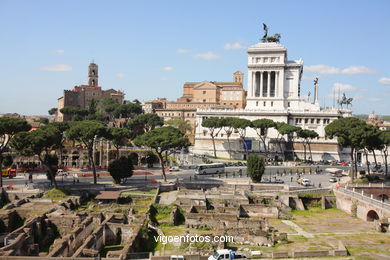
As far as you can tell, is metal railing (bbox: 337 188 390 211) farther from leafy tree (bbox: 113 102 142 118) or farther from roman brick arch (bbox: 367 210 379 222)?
leafy tree (bbox: 113 102 142 118)

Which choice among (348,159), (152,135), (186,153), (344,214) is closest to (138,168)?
(152,135)

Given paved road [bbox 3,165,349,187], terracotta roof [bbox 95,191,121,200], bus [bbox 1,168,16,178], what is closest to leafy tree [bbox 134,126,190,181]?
paved road [bbox 3,165,349,187]

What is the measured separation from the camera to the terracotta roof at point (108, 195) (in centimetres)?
4997

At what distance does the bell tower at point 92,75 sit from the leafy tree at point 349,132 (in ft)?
414

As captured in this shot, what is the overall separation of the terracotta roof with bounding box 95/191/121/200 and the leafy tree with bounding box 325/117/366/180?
113 feet

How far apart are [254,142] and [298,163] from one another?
1417 centimetres

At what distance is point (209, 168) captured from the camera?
67.6m

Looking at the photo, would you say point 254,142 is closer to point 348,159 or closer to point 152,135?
point 348,159

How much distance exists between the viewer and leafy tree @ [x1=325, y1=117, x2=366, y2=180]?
195 ft

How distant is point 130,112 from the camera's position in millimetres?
131250

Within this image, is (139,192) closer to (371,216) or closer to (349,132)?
(371,216)

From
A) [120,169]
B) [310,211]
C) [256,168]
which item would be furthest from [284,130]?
[120,169]

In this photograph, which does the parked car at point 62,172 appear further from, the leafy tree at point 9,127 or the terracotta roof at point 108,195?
the terracotta roof at point 108,195

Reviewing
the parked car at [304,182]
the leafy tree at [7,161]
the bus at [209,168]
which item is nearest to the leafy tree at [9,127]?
the leafy tree at [7,161]
